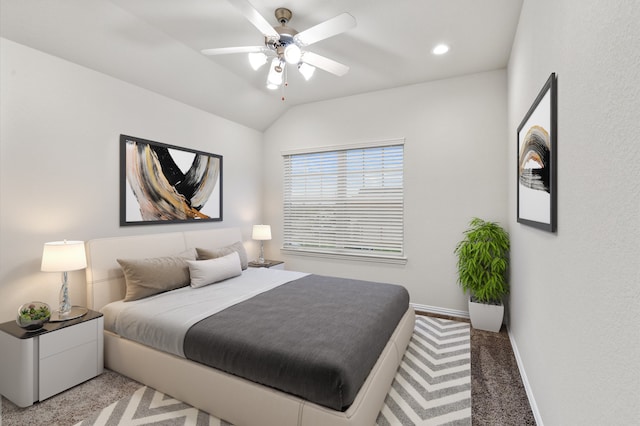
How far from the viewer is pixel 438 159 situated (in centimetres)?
372

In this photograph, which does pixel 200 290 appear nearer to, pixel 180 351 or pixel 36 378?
pixel 180 351

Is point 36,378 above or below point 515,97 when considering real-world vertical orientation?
below

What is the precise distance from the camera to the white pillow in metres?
2.96

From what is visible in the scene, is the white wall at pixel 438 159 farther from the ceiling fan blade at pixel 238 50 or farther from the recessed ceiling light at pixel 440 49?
the ceiling fan blade at pixel 238 50

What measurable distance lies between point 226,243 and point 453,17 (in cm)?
354

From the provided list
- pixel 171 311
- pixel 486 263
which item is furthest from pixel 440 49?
pixel 171 311

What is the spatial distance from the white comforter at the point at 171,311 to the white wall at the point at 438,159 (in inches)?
76.6

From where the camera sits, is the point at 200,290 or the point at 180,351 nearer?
the point at 180,351

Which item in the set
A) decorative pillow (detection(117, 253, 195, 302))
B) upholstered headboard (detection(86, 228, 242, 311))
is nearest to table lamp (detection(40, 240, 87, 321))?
upholstered headboard (detection(86, 228, 242, 311))

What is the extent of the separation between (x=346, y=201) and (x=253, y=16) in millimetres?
2731

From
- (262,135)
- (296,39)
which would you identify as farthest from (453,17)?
(262,135)

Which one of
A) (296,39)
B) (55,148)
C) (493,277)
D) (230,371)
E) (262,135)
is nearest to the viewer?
(230,371)

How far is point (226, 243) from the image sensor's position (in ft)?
13.2

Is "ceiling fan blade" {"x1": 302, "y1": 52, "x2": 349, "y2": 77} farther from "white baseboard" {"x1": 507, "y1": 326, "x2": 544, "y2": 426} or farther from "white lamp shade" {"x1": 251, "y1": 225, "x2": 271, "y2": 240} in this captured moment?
"white baseboard" {"x1": 507, "y1": 326, "x2": 544, "y2": 426}
